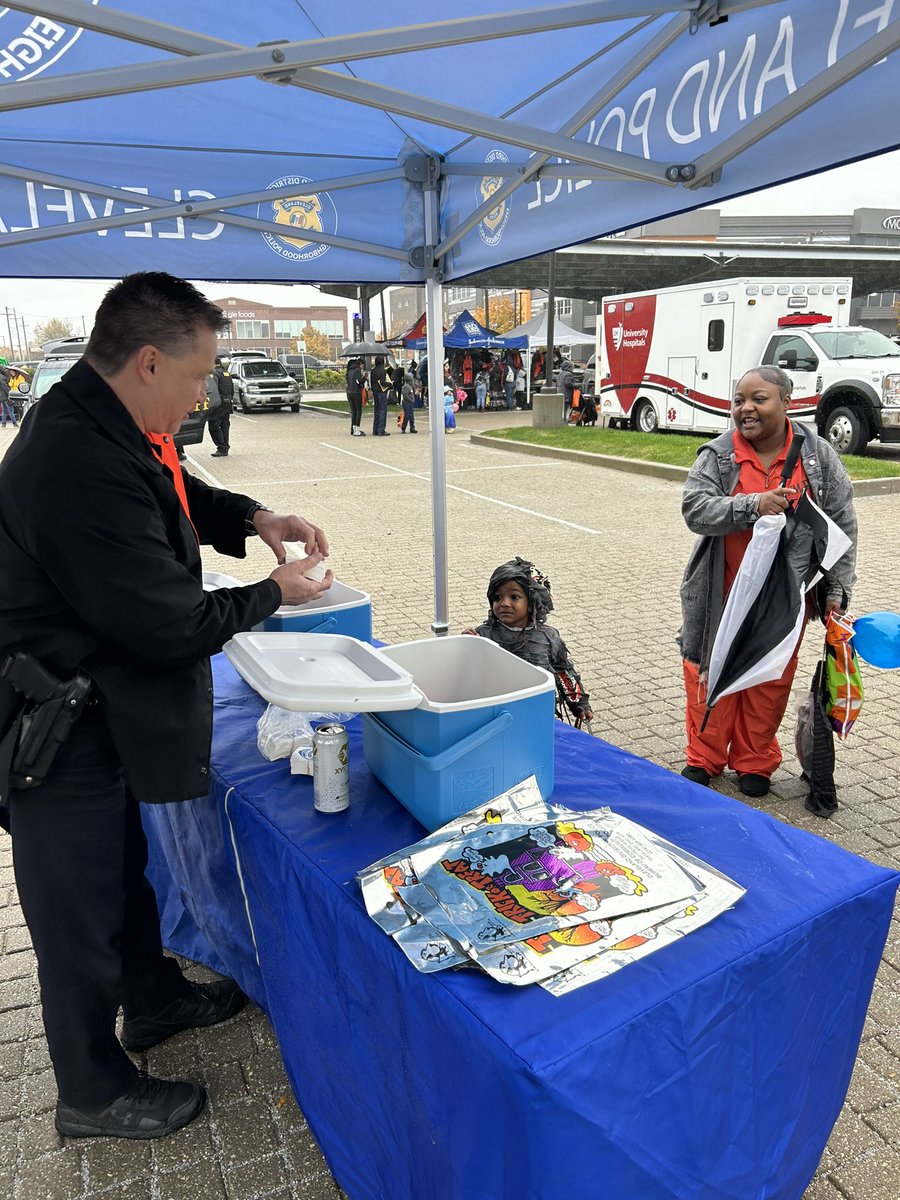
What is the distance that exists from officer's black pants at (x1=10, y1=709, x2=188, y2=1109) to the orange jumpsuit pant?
2.55m

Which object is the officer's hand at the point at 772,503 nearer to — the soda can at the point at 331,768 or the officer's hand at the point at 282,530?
the officer's hand at the point at 282,530

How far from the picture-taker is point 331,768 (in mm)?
1876

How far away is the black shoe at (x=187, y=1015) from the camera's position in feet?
7.84

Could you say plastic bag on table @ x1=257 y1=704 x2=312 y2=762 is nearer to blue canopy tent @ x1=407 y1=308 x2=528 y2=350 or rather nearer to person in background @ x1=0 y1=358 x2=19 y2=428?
person in background @ x1=0 y1=358 x2=19 y2=428

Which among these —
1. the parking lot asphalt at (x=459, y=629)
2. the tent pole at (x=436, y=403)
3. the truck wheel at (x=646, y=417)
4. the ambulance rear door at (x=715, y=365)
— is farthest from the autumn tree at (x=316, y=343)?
the tent pole at (x=436, y=403)

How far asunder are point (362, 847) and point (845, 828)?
2624mm

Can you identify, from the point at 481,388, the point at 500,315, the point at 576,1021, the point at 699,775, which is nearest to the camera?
the point at 576,1021

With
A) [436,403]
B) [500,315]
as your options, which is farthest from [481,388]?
[500,315]

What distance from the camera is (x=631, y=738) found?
4.40m

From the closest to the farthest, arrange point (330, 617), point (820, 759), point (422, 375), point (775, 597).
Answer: point (330, 617) < point (775, 597) < point (820, 759) < point (422, 375)

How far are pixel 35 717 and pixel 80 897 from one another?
0.46 m

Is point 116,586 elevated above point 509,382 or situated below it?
above

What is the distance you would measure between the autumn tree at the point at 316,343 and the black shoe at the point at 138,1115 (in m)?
98.9

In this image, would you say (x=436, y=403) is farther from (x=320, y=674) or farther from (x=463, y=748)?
(x=463, y=748)
